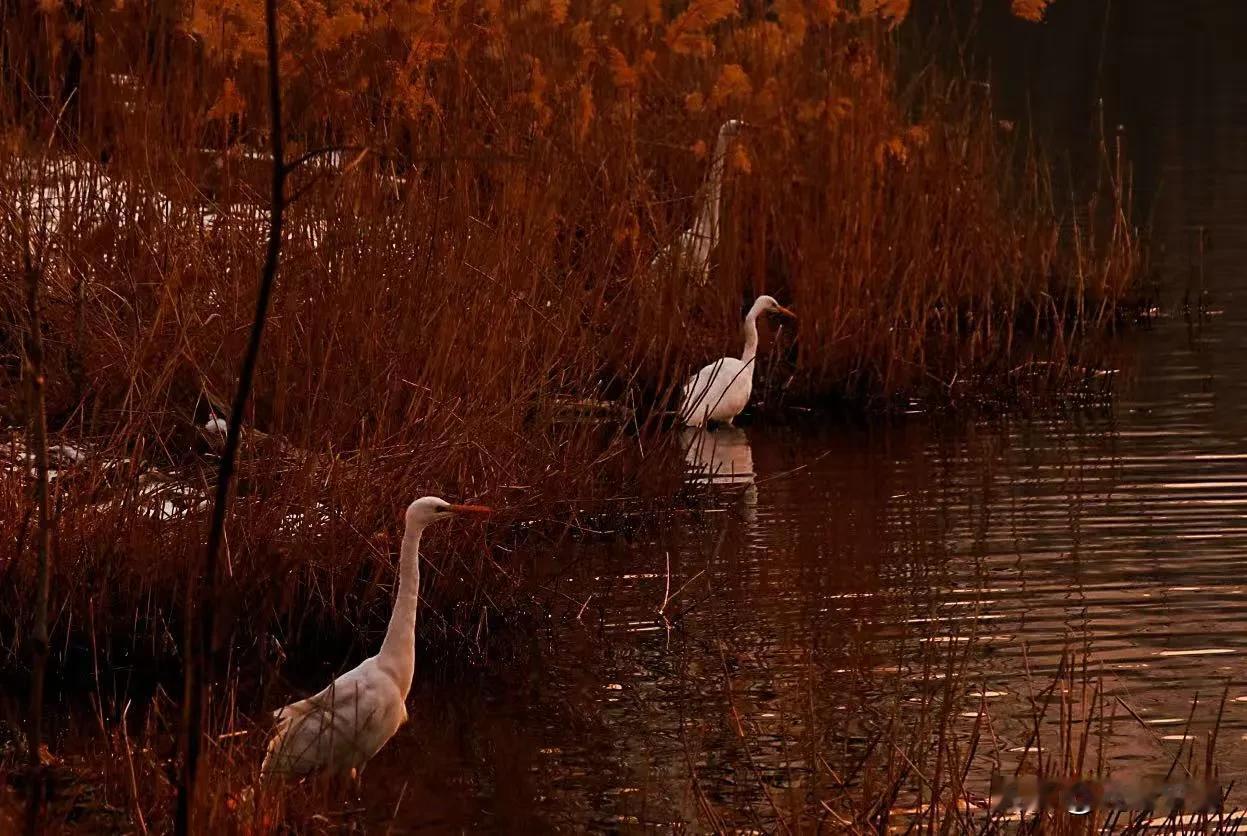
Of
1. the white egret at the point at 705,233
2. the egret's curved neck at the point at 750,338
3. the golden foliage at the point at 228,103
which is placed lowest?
the egret's curved neck at the point at 750,338

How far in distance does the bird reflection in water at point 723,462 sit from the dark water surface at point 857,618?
0.12 ft

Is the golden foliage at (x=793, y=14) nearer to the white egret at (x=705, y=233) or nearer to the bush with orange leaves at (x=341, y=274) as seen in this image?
the bush with orange leaves at (x=341, y=274)

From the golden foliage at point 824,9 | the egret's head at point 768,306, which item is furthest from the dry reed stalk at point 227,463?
the egret's head at point 768,306

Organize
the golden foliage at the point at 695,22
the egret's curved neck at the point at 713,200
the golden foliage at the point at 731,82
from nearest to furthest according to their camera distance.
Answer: the golden foliage at the point at 695,22
the golden foliage at the point at 731,82
the egret's curved neck at the point at 713,200

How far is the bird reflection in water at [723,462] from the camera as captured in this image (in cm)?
750

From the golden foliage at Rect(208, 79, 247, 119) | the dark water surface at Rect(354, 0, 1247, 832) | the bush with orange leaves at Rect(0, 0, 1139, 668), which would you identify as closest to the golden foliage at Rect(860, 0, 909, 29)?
the bush with orange leaves at Rect(0, 0, 1139, 668)

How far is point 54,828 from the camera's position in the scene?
345 centimetres

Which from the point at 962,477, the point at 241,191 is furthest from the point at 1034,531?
the point at 241,191

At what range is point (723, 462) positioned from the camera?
8.33 meters

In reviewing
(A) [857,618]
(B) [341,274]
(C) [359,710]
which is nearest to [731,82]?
(B) [341,274]

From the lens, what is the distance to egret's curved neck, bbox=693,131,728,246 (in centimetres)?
851

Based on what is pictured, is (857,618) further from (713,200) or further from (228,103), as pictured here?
(713,200)

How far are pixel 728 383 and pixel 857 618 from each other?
112 inches

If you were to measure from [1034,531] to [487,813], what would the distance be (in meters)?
2.93
